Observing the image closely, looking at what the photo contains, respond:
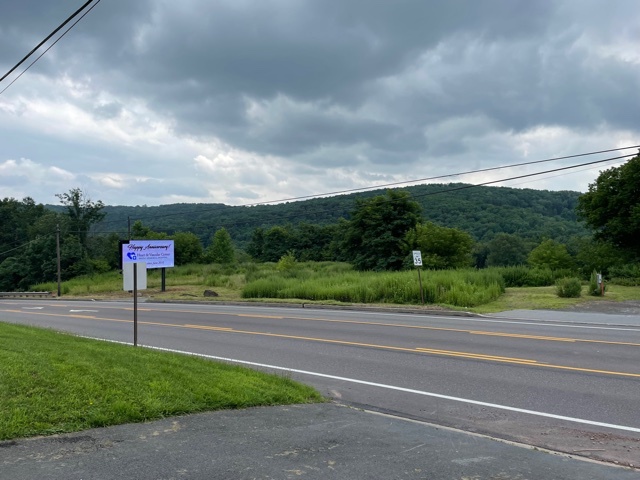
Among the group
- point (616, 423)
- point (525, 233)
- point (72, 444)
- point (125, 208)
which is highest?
point (125, 208)

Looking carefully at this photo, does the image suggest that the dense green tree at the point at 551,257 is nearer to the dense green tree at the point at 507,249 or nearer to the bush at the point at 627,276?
the dense green tree at the point at 507,249

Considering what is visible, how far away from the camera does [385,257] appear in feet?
197

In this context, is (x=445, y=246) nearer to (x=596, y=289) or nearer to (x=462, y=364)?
(x=596, y=289)

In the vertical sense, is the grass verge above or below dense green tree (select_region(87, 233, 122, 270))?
below

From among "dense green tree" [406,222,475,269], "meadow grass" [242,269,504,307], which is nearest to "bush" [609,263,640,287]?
"meadow grass" [242,269,504,307]

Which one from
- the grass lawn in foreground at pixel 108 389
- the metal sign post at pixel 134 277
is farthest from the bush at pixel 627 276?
the grass lawn in foreground at pixel 108 389

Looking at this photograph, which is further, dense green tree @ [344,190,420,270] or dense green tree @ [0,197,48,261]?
dense green tree @ [0,197,48,261]

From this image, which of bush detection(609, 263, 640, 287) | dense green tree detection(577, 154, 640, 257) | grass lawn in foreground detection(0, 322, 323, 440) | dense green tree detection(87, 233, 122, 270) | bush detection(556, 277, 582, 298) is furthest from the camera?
dense green tree detection(87, 233, 122, 270)

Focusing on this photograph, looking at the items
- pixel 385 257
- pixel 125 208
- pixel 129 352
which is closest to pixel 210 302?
pixel 129 352

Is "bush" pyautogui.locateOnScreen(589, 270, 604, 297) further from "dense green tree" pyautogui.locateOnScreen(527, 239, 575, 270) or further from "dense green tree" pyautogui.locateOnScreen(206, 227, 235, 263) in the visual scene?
"dense green tree" pyautogui.locateOnScreen(206, 227, 235, 263)

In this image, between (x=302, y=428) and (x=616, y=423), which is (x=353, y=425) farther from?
(x=616, y=423)

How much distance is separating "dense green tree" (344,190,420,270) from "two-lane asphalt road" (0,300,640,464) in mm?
40368

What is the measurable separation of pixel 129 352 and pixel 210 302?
2105 centimetres

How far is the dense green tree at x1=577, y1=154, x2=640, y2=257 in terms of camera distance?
125 ft
